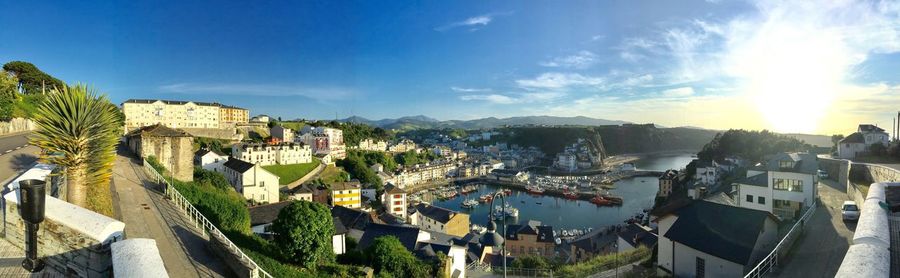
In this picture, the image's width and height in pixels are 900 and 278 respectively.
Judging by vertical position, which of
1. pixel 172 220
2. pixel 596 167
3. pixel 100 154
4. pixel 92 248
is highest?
pixel 100 154

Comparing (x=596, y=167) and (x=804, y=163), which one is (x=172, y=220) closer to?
(x=804, y=163)

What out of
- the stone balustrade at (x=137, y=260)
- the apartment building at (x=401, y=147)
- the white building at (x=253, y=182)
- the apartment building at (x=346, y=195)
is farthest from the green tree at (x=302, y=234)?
the apartment building at (x=401, y=147)

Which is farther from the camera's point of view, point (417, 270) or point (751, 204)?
point (751, 204)

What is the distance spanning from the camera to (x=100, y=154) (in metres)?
6.68

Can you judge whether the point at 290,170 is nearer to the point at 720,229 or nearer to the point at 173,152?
the point at 173,152

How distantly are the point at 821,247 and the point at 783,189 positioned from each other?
23.5 feet

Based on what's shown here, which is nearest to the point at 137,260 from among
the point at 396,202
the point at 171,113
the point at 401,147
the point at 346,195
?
the point at 346,195

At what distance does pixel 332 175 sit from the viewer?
150ft

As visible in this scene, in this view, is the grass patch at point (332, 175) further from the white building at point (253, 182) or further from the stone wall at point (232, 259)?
the stone wall at point (232, 259)

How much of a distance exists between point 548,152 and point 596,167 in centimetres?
2433

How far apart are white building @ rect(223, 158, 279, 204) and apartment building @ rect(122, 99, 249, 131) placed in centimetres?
2647

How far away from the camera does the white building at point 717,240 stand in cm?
913

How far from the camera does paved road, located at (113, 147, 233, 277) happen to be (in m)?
6.31

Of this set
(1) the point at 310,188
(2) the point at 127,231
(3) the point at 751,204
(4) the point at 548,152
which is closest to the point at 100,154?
(2) the point at 127,231
